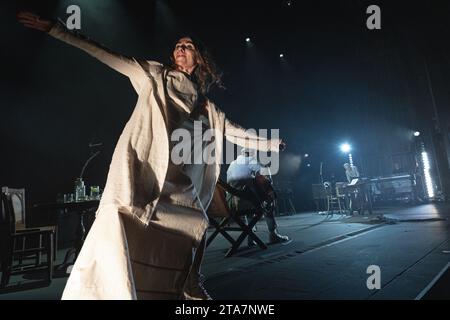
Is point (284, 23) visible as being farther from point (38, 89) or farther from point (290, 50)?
point (38, 89)

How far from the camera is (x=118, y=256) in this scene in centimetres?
100

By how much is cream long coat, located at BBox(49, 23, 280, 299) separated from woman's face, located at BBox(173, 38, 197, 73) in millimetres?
180

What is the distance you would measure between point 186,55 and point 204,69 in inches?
6.7

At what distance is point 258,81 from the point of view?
476 inches

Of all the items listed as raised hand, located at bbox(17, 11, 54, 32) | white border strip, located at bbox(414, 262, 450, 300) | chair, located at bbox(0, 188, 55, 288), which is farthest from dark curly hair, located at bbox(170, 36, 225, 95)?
chair, located at bbox(0, 188, 55, 288)

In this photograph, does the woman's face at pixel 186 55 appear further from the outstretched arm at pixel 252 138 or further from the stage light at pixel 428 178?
the stage light at pixel 428 178

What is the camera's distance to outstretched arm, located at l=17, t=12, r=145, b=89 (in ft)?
3.91

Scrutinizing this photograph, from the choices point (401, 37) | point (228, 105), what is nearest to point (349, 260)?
point (228, 105)

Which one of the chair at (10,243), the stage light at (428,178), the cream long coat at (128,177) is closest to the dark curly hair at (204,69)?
the cream long coat at (128,177)

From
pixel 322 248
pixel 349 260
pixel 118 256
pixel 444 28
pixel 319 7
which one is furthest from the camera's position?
pixel 444 28

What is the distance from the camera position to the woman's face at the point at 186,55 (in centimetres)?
162

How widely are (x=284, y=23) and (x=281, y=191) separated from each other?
693 centimetres
